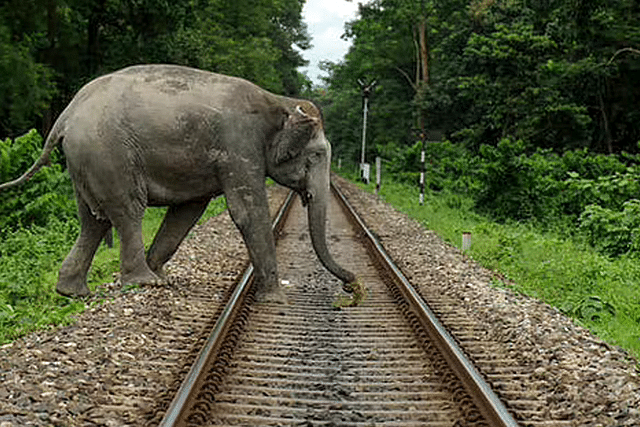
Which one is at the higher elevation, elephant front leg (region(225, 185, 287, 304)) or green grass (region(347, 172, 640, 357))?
elephant front leg (region(225, 185, 287, 304))

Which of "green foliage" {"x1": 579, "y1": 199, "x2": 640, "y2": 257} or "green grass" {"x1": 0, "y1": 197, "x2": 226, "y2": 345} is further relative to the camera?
"green foliage" {"x1": 579, "y1": 199, "x2": 640, "y2": 257}

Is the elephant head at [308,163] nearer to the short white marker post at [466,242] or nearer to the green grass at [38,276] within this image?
the green grass at [38,276]

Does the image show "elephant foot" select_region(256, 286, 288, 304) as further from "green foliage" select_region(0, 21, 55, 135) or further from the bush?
"green foliage" select_region(0, 21, 55, 135)

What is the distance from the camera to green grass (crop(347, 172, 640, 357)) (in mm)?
7332

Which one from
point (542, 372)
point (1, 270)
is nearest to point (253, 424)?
point (542, 372)

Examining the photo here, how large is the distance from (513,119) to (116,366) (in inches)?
841

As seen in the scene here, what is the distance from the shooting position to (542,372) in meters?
5.21

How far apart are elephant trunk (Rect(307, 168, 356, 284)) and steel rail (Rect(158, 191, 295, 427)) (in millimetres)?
946

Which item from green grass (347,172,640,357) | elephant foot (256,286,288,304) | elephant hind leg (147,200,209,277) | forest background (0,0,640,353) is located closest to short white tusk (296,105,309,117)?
elephant hind leg (147,200,209,277)

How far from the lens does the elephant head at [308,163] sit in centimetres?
732

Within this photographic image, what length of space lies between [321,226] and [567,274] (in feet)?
13.3

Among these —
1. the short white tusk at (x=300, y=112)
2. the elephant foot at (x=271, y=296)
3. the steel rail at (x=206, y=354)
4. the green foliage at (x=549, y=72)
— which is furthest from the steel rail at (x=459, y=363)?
the green foliage at (x=549, y=72)

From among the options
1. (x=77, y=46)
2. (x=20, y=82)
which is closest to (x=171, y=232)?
(x=20, y=82)

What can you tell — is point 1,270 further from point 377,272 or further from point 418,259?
point 418,259
